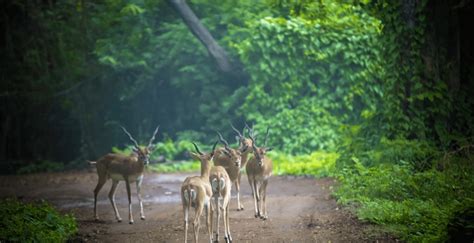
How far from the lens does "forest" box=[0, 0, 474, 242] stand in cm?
1480

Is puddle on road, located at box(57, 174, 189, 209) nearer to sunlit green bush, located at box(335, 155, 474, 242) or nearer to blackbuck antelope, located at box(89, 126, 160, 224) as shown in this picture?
blackbuck antelope, located at box(89, 126, 160, 224)

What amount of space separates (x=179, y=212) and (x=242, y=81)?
12075 mm

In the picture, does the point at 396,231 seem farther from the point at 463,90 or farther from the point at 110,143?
the point at 110,143

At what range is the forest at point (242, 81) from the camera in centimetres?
1480

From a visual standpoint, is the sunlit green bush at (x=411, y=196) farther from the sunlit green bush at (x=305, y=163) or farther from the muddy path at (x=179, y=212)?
the sunlit green bush at (x=305, y=163)

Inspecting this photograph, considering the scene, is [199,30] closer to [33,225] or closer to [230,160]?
[230,160]

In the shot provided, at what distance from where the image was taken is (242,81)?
24.9 metres

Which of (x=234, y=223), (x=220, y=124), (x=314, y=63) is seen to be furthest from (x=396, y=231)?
(x=220, y=124)

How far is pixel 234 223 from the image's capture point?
11.9 m

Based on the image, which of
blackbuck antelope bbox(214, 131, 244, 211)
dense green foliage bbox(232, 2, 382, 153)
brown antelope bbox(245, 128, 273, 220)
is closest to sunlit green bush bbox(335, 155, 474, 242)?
brown antelope bbox(245, 128, 273, 220)

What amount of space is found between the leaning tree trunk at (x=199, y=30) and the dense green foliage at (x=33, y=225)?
13.0 m

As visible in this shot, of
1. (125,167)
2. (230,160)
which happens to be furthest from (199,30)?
(230,160)

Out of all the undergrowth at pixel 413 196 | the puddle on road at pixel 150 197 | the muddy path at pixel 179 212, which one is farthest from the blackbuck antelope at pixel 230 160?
the undergrowth at pixel 413 196

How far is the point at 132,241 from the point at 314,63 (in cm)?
1360
